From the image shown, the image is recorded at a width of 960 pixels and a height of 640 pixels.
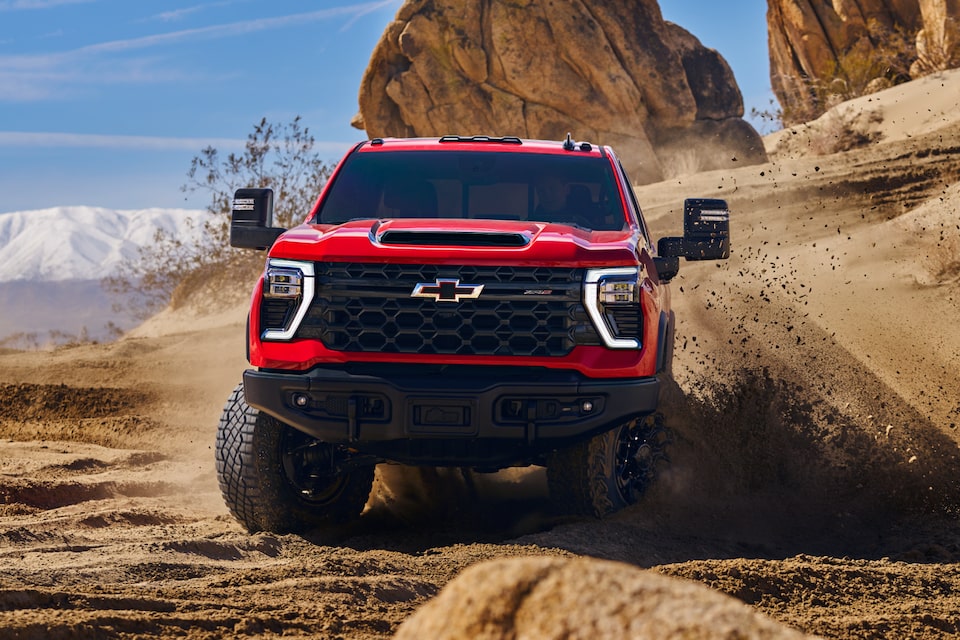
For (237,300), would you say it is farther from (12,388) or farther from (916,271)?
(916,271)

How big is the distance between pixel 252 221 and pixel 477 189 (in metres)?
1.27

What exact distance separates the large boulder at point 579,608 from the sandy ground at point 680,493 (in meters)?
1.94

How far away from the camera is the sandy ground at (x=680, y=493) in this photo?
4.47 m

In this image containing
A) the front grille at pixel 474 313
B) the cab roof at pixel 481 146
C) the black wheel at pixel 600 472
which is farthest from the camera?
the cab roof at pixel 481 146

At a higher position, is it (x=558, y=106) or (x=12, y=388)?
(x=558, y=106)

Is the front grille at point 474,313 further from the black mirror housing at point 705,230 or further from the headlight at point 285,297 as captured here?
the black mirror housing at point 705,230

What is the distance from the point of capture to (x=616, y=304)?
5.48 meters

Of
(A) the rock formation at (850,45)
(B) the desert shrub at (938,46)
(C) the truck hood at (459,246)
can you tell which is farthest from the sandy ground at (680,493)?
(A) the rock formation at (850,45)

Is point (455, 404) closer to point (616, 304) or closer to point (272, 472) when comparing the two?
point (616, 304)

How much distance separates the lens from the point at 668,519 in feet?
21.5

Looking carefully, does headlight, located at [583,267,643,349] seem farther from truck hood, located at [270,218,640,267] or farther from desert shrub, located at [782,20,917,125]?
desert shrub, located at [782,20,917,125]

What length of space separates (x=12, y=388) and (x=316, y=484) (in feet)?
27.9

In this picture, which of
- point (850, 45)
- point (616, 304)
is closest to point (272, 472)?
point (616, 304)

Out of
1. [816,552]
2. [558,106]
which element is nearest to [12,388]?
[816,552]
